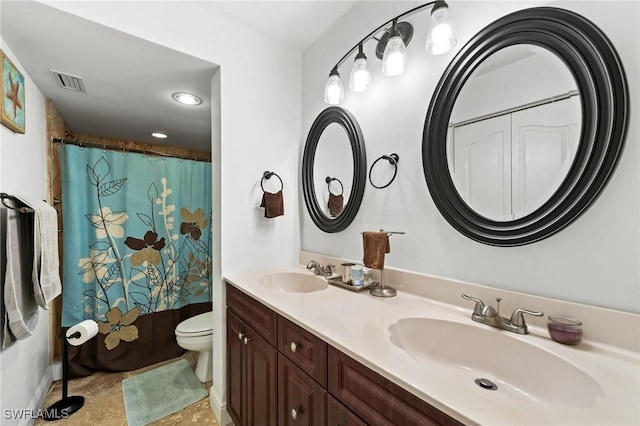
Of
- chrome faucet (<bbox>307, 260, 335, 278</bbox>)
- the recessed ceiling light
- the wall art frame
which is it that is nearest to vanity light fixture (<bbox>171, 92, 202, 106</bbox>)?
the recessed ceiling light

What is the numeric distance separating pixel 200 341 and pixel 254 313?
945 millimetres

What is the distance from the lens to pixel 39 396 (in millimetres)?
1693

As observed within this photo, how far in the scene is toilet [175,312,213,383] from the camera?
1906 mm

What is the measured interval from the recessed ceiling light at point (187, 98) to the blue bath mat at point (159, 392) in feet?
7.16

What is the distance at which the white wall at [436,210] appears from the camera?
0.75m

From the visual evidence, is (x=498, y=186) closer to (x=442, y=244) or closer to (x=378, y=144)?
(x=442, y=244)

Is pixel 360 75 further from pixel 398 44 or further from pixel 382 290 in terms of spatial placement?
pixel 382 290

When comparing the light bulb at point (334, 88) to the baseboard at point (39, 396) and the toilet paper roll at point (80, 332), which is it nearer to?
the toilet paper roll at point (80, 332)

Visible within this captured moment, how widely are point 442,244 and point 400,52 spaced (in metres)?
0.88

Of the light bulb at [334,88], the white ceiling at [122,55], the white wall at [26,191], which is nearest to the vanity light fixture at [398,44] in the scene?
the light bulb at [334,88]

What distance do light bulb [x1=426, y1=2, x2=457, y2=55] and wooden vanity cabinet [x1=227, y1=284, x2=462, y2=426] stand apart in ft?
3.92

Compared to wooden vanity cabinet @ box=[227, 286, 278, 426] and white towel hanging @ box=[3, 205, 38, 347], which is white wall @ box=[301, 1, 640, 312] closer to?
wooden vanity cabinet @ box=[227, 286, 278, 426]

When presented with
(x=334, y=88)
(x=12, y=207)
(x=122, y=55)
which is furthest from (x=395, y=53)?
(x=12, y=207)

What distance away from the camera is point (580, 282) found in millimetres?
825
